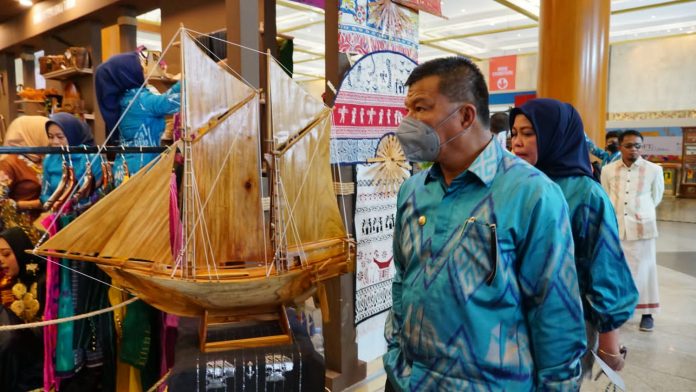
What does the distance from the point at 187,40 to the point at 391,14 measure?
1.61 m

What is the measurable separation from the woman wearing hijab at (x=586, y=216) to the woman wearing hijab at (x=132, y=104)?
1.66 metres

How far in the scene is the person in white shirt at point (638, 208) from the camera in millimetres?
4262

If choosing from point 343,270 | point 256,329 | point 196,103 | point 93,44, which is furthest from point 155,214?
point 93,44

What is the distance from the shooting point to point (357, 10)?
2.73m

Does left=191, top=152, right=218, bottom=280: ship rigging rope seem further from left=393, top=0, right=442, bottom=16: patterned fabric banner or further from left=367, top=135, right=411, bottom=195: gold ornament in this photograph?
left=393, top=0, right=442, bottom=16: patterned fabric banner

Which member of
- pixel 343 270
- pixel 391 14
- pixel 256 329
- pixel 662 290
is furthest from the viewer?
pixel 662 290

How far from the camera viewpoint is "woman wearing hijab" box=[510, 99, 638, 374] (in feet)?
5.20

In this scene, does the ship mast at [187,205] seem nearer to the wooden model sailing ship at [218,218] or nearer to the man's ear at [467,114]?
the wooden model sailing ship at [218,218]

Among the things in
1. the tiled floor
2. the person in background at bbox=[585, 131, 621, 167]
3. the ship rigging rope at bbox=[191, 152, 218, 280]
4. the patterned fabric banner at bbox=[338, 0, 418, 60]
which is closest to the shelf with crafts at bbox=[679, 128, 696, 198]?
the tiled floor

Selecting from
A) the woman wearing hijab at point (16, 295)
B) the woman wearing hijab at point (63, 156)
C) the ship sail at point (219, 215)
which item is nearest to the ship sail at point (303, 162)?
the ship sail at point (219, 215)

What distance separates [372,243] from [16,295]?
72.5 inches

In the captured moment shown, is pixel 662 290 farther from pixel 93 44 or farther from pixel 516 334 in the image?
pixel 93 44

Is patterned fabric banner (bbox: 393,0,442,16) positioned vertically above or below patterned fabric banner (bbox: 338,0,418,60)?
above

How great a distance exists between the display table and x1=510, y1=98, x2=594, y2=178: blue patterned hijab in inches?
45.1
